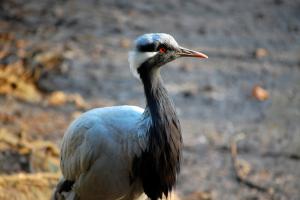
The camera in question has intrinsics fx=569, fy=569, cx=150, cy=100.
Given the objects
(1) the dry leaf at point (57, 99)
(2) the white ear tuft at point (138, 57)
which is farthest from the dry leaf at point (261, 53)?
(2) the white ear tuft at point (138, 57)

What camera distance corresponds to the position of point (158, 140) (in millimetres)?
3387

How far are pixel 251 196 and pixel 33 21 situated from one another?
4693mm

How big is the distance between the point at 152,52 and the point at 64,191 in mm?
1310

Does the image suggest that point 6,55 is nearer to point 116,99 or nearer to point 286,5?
point 116,99

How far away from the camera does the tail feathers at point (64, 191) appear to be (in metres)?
3.91

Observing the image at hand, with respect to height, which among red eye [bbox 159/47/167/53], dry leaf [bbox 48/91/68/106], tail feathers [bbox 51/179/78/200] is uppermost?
red eye [bbox 159/47/167/53]

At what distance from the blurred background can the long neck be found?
127cm

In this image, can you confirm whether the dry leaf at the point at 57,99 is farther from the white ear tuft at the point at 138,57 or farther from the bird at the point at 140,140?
the white ear tuft at the point at 138,57

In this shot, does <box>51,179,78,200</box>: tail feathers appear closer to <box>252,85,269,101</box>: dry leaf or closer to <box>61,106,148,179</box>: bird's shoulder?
<box>61,106,148,179</box>: bird's shoulder

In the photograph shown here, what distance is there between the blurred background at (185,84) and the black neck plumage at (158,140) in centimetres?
126

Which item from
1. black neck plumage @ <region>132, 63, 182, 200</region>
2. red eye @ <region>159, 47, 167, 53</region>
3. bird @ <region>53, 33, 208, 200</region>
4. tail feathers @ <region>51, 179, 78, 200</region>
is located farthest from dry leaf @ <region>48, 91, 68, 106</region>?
red eye @ <region>159, 47, 167, 53</region>

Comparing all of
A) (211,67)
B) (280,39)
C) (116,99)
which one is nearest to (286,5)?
(280,39)

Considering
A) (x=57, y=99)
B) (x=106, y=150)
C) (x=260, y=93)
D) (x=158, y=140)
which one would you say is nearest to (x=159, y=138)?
(x=158, y=140)

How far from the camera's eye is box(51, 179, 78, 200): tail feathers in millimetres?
3911
